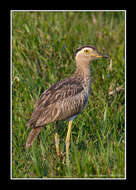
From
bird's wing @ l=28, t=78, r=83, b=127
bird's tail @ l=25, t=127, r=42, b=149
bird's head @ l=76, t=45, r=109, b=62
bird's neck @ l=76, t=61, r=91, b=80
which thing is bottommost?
bird's tail @ l=25, t=127, r=42, b=149

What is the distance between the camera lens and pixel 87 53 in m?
6.58

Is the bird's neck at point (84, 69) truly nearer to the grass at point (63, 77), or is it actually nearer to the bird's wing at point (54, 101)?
the bird's wing at point (54, 101)

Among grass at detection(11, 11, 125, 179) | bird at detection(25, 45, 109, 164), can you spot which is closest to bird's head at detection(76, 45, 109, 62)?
bird at detection(25, 45, 109, 164)

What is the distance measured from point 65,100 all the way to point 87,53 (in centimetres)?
75

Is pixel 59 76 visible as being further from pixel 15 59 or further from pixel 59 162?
pixel 59 162

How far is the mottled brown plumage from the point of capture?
6094 millimetres

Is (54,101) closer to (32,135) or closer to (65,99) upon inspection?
(65,99)

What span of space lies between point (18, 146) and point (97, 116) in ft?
4.09

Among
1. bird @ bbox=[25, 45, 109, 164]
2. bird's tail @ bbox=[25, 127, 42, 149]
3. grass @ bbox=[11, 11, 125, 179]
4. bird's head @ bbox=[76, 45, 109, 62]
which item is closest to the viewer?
grass @ bbox=[11, 11, 125, 179]

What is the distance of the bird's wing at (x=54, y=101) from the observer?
6.10m

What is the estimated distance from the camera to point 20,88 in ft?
23.9

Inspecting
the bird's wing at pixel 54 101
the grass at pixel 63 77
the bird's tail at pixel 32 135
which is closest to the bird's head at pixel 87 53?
the bird's wing at pixel 54 101

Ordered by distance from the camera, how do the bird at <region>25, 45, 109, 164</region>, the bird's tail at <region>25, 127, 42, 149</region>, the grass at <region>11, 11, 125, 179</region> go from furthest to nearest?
the bird at <region>25, 45, 109, 164</region> < the bird's tail at <region>25, 127, 42, 149</region> < the grass at <region>11, 11, 125, 179</region>

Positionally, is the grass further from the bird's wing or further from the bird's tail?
the bird's wing
